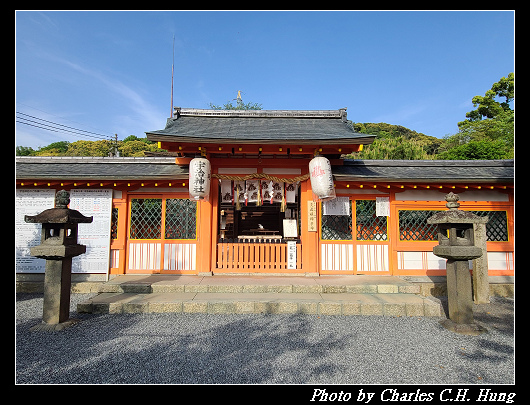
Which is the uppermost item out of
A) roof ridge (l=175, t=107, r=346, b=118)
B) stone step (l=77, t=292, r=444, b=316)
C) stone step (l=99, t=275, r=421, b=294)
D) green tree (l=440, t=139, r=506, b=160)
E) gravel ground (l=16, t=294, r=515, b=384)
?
green tree (l=440, t=139, r=506, b=160)

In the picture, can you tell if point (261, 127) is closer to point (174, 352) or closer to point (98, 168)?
point (98, 168)

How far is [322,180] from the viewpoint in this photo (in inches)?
274

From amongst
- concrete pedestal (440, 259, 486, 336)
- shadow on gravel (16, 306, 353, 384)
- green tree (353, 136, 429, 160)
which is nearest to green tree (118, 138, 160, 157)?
green tree (353, 136, 429, 160)

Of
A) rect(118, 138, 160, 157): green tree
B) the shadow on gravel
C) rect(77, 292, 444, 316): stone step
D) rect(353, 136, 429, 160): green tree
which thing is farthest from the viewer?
rect(118, 138, 160, 157): green tree

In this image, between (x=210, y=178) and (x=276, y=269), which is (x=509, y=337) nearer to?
(x=276, y=269)

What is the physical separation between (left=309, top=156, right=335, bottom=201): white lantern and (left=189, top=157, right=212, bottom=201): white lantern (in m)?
2.89

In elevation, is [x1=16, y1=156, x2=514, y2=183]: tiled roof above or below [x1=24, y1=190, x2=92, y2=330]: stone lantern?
above

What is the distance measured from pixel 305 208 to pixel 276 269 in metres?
1.98

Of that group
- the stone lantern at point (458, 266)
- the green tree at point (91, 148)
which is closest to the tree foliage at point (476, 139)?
the green tree at point (91, 148)

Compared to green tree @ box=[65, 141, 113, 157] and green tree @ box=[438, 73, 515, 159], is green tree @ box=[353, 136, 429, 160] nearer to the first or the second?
green tree @ box=[438, 73, 515, 159]

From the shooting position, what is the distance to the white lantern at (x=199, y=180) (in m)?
7.04

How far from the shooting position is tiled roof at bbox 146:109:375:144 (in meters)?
7.07

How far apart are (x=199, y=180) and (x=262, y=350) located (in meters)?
4.42

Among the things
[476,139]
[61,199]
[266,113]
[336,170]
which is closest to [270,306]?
[336,170]
